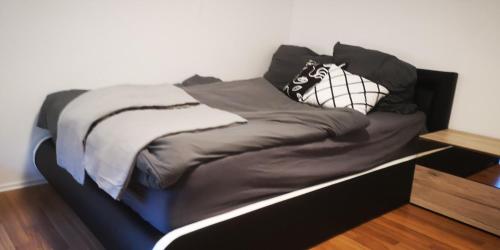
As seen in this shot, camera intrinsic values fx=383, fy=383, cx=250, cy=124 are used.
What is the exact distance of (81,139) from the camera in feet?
5.24

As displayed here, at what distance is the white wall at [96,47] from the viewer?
215cm

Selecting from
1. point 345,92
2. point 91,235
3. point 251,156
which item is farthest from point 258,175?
point 345,92

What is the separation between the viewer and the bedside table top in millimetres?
2082

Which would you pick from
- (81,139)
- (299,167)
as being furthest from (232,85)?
(81,139)

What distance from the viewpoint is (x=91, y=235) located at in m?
1.87

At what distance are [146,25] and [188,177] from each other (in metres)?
1.60

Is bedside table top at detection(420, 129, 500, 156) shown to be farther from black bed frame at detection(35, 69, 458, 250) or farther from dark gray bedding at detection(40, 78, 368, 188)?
dark gray bedding at detection(40, 78, 368, 188)

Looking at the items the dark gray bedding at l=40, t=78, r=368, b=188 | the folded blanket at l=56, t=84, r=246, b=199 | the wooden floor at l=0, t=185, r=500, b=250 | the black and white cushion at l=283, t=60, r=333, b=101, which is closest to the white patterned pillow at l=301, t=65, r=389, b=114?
the black and white cushion at l=283, t=60, r=333, b=101

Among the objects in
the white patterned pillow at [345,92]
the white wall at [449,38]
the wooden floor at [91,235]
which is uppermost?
the white wall at [449,38]

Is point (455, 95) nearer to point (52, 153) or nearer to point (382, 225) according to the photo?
point (382, 225)

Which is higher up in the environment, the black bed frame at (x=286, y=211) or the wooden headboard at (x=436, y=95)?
the wooden headboard at (x=436, y=95)

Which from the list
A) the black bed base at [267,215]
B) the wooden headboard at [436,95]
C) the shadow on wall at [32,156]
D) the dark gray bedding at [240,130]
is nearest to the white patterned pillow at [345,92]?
the dark gray bedding at [240,130]

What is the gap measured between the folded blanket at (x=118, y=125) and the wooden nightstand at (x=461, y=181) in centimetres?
126

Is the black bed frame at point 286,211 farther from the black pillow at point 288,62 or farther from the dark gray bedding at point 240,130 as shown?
the black pillow at point 288,62
